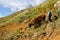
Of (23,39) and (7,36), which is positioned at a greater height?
(7,36)

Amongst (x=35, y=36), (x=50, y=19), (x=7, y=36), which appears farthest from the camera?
(x=7, y=36)

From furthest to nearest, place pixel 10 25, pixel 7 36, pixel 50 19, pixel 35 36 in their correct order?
1. pixel 10 25
2. pixel 7 36
3. pixel 50 19
4. pixel 35 36

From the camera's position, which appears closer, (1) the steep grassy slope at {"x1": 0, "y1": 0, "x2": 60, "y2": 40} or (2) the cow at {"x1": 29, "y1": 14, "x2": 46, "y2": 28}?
(1) the steep grassy slope at {"x1": 0, "y1": 0, "x2": 60, "y2": 40}

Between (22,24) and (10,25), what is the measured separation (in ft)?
11.8

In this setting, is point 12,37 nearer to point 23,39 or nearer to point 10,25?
point 23,39

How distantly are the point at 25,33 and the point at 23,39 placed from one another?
1.16 metres

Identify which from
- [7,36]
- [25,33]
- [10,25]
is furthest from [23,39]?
[10,25]

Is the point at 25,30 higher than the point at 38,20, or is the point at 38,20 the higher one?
the point at 38,20

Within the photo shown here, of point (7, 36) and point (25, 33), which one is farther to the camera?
point (7, 36)

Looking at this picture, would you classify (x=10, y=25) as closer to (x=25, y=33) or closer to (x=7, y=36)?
(x=7, y=36)

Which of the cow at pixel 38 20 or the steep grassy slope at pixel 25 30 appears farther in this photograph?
the cow at pixel 38 20

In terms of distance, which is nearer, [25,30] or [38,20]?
[25,30]

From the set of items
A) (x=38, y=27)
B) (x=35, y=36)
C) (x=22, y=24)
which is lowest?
(x=35, y=36)

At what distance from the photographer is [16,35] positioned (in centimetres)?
3159
